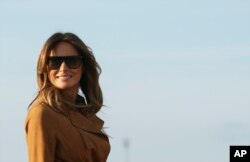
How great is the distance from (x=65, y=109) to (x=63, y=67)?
371 mm

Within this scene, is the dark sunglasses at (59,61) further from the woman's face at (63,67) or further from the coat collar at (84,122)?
the coat collar at (84,122)

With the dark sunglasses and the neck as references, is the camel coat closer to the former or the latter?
the neck

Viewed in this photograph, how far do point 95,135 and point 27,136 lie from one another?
68 centimetres

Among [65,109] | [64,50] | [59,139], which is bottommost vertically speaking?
[59,139]

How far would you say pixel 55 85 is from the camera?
646 cm

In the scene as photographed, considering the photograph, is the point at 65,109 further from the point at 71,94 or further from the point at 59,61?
the point at 59,61

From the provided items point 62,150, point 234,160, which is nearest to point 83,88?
point 62,150

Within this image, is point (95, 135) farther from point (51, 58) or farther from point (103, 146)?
point (51, 58)

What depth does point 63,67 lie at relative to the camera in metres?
6.40

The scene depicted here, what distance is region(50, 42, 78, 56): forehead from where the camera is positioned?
652 cm

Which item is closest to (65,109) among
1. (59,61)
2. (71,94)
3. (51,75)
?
(71,94)

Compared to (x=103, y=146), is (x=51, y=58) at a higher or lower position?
higher

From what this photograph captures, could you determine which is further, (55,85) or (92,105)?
(92,105)

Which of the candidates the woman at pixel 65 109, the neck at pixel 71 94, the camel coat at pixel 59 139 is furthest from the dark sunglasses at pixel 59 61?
the camel coat at pixel 59 139
